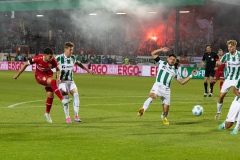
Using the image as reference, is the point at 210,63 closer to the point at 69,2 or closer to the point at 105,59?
the point at 105,59

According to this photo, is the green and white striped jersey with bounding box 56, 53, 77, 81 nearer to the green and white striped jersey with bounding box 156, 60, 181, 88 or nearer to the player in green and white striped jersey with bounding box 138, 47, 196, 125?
the player in green and white striped jersey with bounding box 138, 47, 196, 125

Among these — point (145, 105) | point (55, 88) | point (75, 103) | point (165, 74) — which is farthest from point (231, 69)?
point (55, 88)

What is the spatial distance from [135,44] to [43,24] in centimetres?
1456

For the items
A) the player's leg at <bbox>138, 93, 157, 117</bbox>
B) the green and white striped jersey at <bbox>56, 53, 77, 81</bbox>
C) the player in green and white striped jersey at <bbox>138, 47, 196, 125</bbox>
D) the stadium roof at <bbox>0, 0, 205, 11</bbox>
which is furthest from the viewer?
the stadium roof at <bbox>0, 0, 205, 11</bbox>

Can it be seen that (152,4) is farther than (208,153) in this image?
Yes

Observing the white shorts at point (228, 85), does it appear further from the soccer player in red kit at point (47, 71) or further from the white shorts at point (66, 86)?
the soccer player in red kit at point (47, 71)

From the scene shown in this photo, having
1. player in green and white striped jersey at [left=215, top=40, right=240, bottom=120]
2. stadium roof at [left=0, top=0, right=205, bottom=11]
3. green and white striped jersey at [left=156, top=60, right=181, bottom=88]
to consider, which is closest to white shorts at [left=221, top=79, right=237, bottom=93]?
player in green and white striped jersey at [left=215, top=40, right=240, bottom=120]

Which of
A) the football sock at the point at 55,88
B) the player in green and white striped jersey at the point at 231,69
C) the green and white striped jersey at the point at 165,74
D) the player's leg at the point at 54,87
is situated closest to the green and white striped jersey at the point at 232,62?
the player in green and white striped jersey at the point at 231,69

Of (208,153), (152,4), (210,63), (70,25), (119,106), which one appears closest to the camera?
(208,153)

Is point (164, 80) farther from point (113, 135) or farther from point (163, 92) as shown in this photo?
point (113, 135)

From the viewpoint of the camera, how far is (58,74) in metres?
14.9

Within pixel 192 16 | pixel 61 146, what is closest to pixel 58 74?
pixel 61 146

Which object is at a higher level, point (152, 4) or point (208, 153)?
point (152, 4)

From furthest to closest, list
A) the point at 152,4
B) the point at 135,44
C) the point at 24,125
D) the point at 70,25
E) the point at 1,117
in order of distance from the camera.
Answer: the point at 70,25, the point at 135,44, the point at 152,4, the point at 1,117, the point at 24,125
